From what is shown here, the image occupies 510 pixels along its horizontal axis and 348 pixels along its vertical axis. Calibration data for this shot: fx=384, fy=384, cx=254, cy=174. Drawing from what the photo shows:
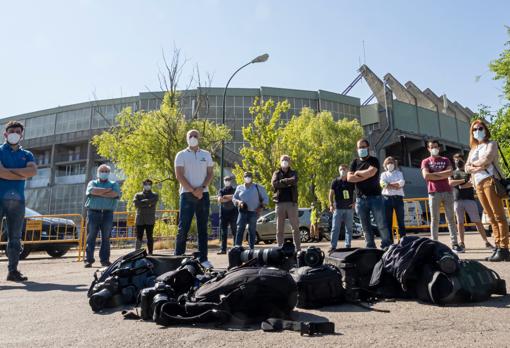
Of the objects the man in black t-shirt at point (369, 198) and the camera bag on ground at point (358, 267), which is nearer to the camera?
the camera bag on ground at point (358, 267)

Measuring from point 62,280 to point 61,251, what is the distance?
7.20 m

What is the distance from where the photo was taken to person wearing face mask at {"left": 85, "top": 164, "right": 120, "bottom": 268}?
278 inches

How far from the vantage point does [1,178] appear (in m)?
5.40

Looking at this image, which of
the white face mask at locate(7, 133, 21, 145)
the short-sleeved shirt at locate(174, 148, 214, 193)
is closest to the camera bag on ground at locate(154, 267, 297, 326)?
the short-sleeved shirt at locate(174, 148, 214, 193)

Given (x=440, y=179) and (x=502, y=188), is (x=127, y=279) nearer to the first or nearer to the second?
(x=502, y=188)

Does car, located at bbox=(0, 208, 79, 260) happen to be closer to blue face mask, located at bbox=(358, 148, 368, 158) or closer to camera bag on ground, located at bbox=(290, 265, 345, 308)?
blue face mask, located at bbox=(358, 148, 368, 158)

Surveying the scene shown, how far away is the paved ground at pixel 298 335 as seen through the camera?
2.16 m

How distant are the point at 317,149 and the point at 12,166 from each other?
25.5 meters

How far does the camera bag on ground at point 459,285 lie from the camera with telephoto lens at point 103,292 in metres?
2.63

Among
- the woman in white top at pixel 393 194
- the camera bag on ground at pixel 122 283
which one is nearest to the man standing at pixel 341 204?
the woman in white top at pixel 393 194

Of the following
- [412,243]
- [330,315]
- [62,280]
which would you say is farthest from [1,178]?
[412,243]

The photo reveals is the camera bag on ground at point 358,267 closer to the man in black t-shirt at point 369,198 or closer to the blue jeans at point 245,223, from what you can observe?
the man in black t-shirt at point 369,198

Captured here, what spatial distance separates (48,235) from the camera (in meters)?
11.6

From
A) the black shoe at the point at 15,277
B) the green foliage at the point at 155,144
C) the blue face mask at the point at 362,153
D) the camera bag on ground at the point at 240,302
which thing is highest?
the green foliage at the point at 155,144
